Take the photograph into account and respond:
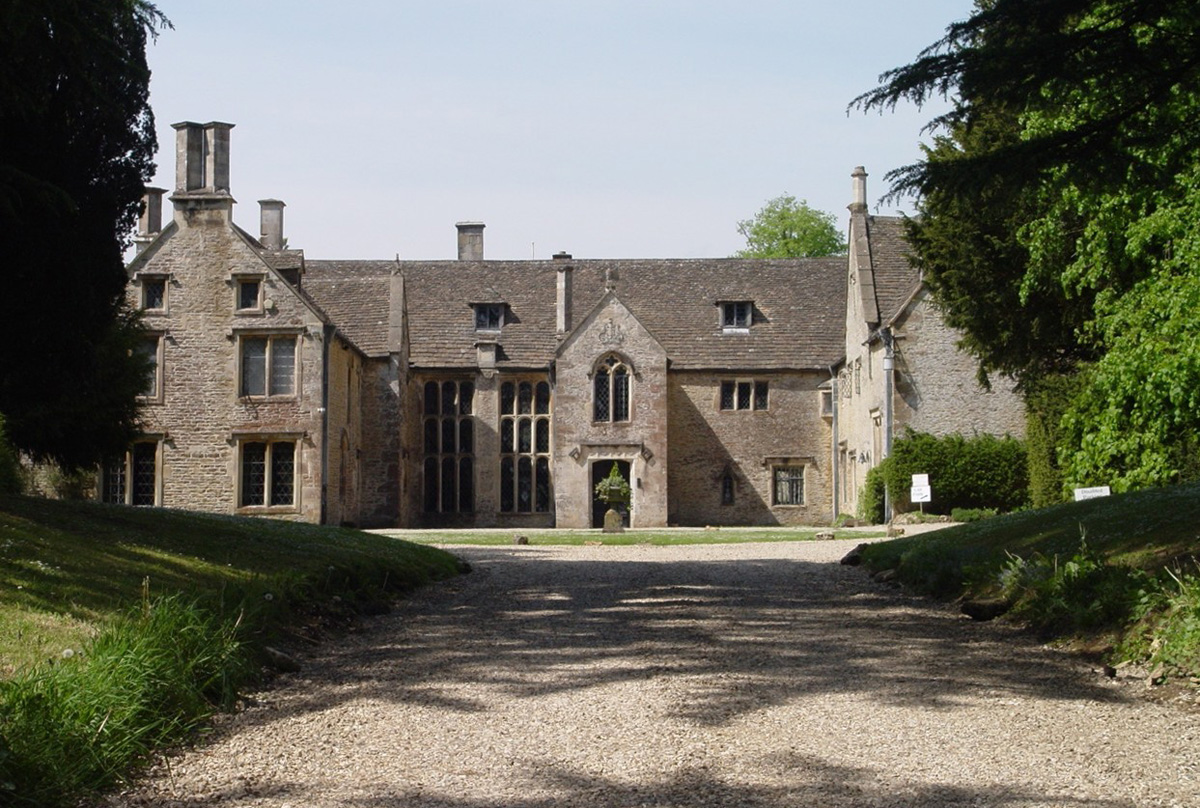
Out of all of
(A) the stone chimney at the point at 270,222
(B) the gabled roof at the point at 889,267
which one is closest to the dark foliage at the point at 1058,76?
(B) the gabled roof at the point at 889,267

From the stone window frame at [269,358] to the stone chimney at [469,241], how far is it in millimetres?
14401

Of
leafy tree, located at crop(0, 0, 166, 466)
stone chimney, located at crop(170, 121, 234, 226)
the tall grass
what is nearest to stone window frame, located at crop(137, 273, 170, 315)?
stone chimney, located at crop(170, 121, 234, 226)

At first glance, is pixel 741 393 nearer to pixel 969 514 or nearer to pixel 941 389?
pixel 941 389

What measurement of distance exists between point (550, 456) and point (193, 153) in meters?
13.9

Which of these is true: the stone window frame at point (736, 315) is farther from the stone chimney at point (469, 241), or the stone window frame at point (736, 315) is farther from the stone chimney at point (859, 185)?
the stone chimney at point (469, 241)

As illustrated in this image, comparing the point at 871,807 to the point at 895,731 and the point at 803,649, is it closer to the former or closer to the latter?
the point at 895,731

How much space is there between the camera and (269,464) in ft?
123

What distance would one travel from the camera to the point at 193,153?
3738 cm

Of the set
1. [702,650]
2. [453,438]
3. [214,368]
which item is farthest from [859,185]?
[702,650]

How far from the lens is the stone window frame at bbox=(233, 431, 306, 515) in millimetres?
37062

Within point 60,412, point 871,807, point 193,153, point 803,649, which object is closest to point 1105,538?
point 803,649

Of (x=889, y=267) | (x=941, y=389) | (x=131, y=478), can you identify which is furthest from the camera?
(x=889, y=267)

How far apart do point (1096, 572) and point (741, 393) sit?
1313 inches

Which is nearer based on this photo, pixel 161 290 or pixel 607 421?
pixel 161 290
